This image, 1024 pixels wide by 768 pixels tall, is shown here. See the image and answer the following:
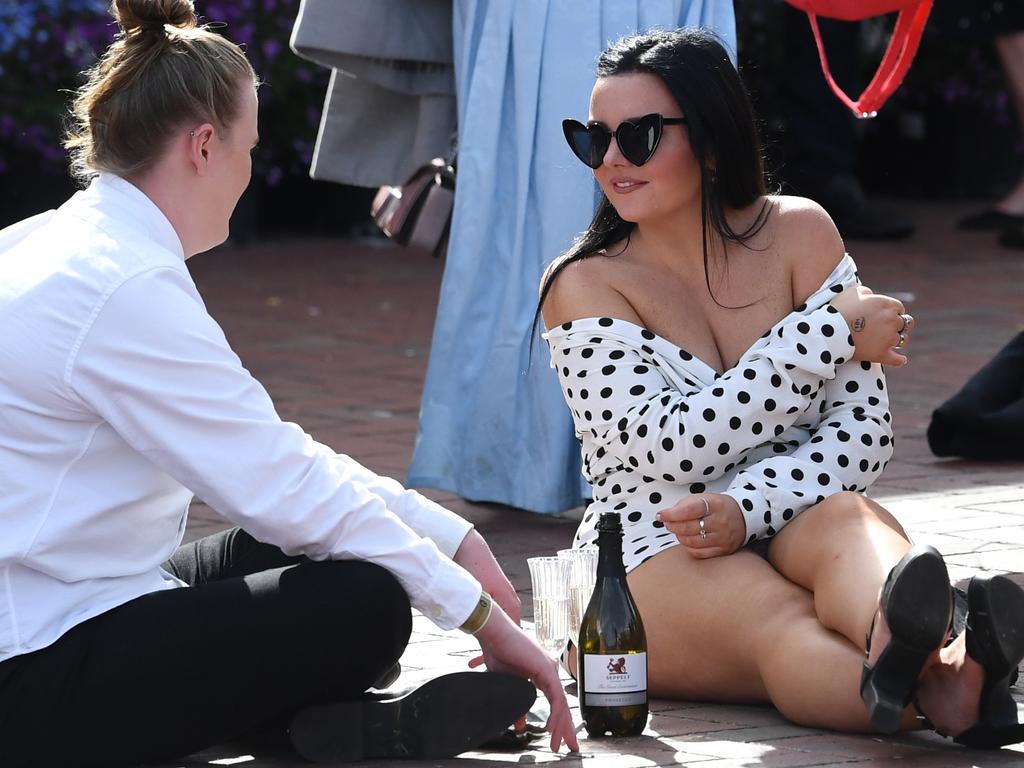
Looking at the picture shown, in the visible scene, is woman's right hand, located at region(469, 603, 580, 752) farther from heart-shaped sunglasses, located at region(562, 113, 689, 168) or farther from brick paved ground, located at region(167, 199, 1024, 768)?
heart-shaped sunglasses, located at region(562, 113, 689, 168)

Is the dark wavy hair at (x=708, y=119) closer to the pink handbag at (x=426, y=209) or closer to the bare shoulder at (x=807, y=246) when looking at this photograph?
the bare shoulder at (x=807, y=246)

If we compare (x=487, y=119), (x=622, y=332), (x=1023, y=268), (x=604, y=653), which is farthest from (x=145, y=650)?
(x=1023, y=268)

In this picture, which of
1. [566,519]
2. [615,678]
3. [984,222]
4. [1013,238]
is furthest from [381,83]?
[984,222]

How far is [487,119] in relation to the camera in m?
4.25

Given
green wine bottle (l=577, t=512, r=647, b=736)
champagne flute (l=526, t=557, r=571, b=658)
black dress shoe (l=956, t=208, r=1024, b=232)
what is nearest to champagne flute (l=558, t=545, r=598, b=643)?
champagne flute (l=526, t=557, r=571, b=658)

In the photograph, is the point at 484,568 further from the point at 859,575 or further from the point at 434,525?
the point at 859,575

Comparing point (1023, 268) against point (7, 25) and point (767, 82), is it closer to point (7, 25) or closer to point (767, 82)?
point (767, 82)

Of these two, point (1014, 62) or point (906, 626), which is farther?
point (1014, 62)

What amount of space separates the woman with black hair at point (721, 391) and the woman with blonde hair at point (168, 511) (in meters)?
0.43

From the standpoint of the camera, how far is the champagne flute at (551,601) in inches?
116

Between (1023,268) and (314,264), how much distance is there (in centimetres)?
370

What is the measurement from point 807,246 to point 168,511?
4.14ft

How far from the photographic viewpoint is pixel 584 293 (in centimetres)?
315

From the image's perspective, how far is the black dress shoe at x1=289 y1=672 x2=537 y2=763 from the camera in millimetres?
2529
